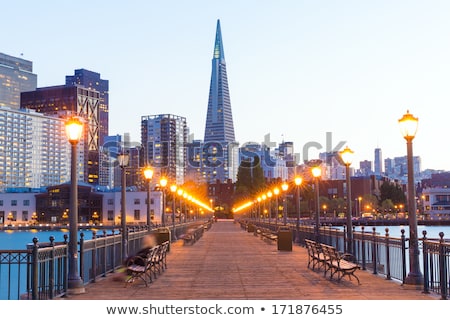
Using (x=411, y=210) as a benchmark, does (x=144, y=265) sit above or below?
below

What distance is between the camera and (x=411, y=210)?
15.5 metres

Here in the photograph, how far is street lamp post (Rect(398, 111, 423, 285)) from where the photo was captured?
15.0 meters

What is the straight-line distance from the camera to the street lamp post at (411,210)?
15.0 metres

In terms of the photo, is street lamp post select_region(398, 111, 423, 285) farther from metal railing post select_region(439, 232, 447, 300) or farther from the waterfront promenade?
metal railing post select_region(439, 232, 447, 300)

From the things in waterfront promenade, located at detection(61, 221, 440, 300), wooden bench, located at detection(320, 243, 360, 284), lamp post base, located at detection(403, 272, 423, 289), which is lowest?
waterfront promenade, located at detection(61, 221, 440, 300)

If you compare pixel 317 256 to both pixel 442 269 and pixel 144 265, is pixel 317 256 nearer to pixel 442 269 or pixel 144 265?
pixel 144 265

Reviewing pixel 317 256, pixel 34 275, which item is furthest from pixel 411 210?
pixel 34 275

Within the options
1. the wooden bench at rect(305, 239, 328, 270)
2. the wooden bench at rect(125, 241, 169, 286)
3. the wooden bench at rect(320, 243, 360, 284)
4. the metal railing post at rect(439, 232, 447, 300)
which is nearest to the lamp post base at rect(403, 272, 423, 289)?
the wooden bench at rect(320, 243, 360, 284)

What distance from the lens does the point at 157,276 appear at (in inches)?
717

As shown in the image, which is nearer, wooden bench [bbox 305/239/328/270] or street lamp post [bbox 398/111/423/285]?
street lamp post [bbox 398/111/423/285]

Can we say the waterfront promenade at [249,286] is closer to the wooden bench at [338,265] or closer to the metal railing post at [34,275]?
the wooden bench at [338,265]
